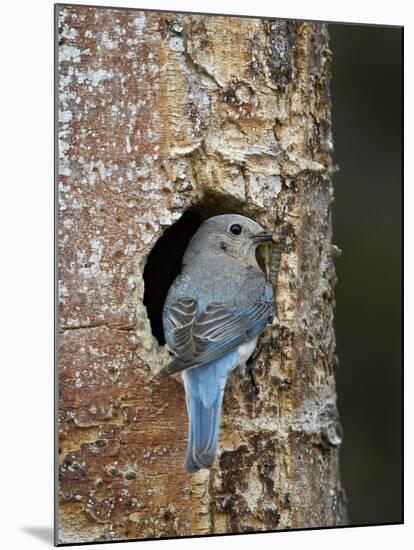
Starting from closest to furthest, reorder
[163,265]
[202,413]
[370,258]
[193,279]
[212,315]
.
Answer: [202,413] < [212,315] < [193,279] < [163,265] < [370,258]

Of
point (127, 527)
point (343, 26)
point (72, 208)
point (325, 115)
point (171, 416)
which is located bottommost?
point (127, 527)

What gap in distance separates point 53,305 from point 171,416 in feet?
2.09

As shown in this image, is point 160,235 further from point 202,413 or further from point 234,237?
point 202,413

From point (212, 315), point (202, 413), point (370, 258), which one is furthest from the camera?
point (370, 258)

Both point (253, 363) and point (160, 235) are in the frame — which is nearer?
point (160, 235)

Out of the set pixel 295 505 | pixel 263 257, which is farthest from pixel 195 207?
pixel 295 505

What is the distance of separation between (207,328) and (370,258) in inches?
56.8

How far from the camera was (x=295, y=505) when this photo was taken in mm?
5719

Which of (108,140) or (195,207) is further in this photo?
(195,207)

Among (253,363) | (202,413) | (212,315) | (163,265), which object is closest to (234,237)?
(212,315)

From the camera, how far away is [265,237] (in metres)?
5.57

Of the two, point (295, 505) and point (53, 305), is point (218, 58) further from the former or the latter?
point (295, 505)

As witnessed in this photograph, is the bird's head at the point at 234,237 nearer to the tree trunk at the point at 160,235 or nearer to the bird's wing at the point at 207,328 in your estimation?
the tree trunk at the point at 160,235

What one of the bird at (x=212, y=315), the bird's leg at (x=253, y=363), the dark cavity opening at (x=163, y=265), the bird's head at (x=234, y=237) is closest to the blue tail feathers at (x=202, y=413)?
the bird at (x=212, y=315)
